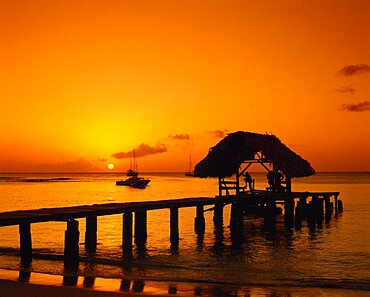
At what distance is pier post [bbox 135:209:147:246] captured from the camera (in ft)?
81.7

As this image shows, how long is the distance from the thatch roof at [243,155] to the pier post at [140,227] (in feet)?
30.0

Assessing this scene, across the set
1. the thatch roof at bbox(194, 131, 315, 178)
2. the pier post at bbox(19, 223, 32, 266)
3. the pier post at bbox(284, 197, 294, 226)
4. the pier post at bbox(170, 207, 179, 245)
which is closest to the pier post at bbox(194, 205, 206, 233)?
the pier post at bbox(170, 207, 179, 245)

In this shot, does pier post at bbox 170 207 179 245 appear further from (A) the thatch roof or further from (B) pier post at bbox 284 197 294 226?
(B) pier post at bbox 284 197 294 226

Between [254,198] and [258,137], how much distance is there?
3885mm

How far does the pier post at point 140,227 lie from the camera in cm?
2491

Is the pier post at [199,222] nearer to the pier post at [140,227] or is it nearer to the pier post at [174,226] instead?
the pier post at [174,226]

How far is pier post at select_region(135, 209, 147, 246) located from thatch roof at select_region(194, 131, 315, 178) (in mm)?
9154

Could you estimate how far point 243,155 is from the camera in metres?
33.0

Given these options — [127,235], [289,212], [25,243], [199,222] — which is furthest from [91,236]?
[289,212]

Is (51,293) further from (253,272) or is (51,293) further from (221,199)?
(221,199)

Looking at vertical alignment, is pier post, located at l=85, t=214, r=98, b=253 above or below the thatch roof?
below

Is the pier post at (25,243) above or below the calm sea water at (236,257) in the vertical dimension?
above

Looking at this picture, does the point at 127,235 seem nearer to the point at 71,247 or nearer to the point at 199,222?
the point at 71,247

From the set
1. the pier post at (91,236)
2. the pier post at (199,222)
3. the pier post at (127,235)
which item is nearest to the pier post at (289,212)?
the pier post at (199,222)
